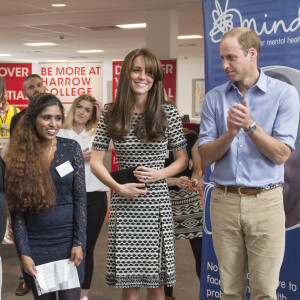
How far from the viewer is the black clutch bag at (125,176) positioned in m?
2.76

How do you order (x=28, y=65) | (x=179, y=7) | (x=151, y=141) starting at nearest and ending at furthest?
(x=151, y=141) < (x=28, y=65) < (x=179, y=7)

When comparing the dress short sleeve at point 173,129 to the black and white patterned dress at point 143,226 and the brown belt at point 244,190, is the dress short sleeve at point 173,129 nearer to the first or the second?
the black and white patterned dress at point 143,226

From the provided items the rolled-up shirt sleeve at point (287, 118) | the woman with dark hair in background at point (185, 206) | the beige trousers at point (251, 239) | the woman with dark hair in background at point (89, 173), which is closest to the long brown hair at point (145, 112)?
the beige trousers at point (251, 239)

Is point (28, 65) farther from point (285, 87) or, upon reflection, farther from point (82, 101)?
point (285, 87)

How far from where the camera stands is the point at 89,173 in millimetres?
3953

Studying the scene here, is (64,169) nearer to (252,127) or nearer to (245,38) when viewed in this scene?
(252,127)

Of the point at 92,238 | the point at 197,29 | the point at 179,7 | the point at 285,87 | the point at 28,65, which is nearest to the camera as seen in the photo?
the point at 285,87

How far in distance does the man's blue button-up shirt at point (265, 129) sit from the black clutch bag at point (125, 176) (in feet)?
1.43

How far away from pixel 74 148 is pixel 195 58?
16587mm

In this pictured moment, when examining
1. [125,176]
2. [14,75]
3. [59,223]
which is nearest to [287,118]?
[125,176]

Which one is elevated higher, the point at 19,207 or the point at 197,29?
the point at 197,29

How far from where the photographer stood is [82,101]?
4.12 m

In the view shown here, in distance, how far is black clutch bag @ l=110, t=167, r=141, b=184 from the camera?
2.76m

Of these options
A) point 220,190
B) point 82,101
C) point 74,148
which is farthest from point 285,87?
point 82,101
